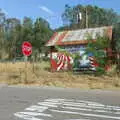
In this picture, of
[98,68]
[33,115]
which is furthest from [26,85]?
[33,115]

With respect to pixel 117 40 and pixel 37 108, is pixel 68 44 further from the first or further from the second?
pixel 37 108

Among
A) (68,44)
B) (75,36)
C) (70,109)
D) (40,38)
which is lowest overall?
(70,109)

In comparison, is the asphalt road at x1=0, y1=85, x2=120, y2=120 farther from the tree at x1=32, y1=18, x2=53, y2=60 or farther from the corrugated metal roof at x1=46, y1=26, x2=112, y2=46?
the tree at x1=32, y1=18, x2=53, y2=60

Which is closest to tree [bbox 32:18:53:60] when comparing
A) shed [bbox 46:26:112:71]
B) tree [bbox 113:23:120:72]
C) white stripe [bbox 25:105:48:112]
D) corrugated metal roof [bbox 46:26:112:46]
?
corrugated metal roof [bbox 46:26:112:46]

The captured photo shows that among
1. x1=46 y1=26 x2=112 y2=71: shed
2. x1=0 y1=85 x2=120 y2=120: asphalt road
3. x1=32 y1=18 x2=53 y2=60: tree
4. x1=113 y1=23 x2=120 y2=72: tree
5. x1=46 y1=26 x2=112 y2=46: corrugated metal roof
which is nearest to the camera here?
x1=0 y1=85 x2=120 y2=120: asphalt road

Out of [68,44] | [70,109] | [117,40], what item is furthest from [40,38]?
[70,109]

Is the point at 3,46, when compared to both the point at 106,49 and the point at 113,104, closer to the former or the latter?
the point at 106,49

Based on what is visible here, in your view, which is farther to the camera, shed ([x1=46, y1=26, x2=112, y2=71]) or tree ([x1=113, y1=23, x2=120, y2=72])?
shed ([x1=46, y1=26, x2=112, y2=71])

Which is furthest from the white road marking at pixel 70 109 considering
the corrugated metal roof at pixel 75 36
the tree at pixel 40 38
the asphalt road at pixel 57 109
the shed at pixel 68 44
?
the tree at pixel 40 38

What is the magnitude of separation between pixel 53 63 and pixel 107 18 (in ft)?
172

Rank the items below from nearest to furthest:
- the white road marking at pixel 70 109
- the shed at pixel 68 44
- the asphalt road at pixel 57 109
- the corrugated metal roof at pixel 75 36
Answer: the asphalt road at pixel 57 109 → the white road marking at pixel 70 109 → the shed at pixel 68 44 → the corrugated metal roof at pixel 75 36

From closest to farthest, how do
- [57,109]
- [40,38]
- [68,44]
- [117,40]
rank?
[57,109], [117,40], [68,44], [40,38]

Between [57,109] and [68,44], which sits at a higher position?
[68,44]

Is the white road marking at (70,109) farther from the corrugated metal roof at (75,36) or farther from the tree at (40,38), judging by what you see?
the tree at (40,38)
